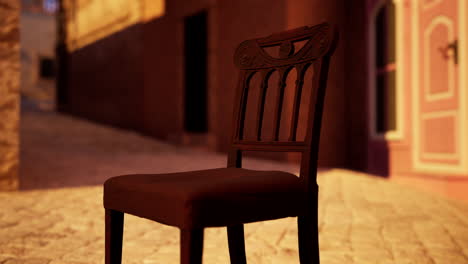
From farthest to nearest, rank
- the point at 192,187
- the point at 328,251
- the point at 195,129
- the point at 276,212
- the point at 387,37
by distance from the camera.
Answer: the point at 195,129 → the point at 387,37 → the point at 328,251 → the point at 276,212 → the point at 192,187

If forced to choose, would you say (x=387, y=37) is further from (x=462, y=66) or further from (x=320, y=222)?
(x=320, y=222)

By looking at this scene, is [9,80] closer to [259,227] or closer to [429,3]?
[259,227]

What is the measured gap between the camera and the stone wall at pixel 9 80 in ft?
13.0

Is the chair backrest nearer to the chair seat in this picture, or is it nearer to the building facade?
the chair seat

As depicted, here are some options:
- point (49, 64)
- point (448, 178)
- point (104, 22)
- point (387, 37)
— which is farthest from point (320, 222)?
point (49, 64)

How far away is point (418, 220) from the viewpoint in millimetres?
3209

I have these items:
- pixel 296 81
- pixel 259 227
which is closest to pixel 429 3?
pixel 259 227

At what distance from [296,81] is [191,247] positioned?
73 cm

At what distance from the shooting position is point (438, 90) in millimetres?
4277

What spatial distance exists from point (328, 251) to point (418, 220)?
1049mm

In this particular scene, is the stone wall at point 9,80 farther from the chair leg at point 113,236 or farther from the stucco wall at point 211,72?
the stucco wall at point 211,72

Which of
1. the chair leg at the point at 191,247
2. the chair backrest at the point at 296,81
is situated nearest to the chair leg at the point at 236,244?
the chair backrest at the point at 296,81

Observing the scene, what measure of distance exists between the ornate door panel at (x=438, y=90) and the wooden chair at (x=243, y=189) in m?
2.73

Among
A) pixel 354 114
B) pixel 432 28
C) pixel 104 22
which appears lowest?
pixel 354 114
